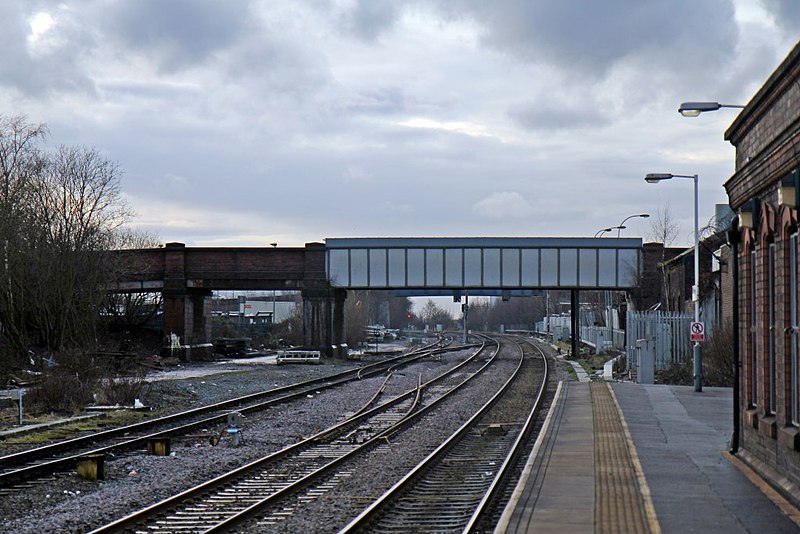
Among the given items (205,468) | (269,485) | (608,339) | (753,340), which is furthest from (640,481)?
(608,339)

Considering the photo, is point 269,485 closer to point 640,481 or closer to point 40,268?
point 640,481

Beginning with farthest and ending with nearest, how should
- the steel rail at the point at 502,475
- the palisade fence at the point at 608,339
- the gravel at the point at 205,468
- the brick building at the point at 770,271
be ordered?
the palisade fence at the point at 608,339 → the gravel at the point at 205,468 → the steel rail at the point at 502,475 → the brick building at the point at 770,271

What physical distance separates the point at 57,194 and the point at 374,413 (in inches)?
1086

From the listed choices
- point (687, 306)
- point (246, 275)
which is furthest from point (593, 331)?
point (246, 275)

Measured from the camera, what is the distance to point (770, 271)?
11.2 m

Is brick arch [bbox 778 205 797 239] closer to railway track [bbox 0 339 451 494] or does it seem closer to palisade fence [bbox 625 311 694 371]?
railway track [bbox 0 339 451 494]

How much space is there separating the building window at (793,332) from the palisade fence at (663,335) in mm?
24523

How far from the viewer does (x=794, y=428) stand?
1034cm

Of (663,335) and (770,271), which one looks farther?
(663,335)

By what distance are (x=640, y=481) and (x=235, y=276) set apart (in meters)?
39.7

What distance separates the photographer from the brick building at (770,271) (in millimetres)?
9984

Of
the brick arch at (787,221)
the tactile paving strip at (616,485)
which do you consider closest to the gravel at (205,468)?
the tactile paving strip at (616,485)

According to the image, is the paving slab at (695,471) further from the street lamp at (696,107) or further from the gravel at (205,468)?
the street lamp at (696,107)

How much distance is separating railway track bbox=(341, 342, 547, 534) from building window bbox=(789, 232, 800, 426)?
142 inches
